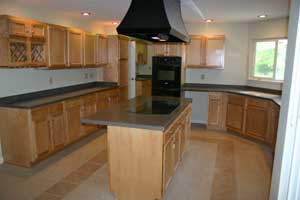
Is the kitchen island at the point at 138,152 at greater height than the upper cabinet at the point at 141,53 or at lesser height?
lesser

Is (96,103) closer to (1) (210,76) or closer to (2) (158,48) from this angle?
(2) (158,48)

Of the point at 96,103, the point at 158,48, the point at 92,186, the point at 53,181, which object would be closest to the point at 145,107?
the point at 92,186

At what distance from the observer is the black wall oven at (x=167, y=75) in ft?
18.0

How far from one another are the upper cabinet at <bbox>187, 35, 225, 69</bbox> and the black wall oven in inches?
15.5

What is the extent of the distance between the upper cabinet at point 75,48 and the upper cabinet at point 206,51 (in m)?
2.50

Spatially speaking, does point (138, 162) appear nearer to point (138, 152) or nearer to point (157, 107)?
point (138, 152)

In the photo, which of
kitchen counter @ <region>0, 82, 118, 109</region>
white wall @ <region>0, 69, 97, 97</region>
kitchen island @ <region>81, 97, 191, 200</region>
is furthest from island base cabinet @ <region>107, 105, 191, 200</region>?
white wall @ <region>0, 69, 97, 97</region>

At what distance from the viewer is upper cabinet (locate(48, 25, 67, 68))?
392 centimetres

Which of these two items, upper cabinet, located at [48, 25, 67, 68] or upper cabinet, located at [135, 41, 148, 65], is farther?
upper cabinet, located at [135, 41, 148, 65]

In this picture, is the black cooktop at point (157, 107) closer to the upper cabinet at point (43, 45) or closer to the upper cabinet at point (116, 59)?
the upper cabinet at point (43, 45)

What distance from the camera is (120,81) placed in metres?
5.98

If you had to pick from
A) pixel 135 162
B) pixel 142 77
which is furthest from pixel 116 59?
pixel 135 162

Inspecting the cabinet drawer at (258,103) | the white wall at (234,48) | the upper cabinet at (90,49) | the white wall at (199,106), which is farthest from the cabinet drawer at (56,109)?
the cabinet drawer at (258,103)

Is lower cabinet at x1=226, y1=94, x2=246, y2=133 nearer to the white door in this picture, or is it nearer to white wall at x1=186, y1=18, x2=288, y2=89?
white wall at x1=186, y1=18, x2=288, y2=89
